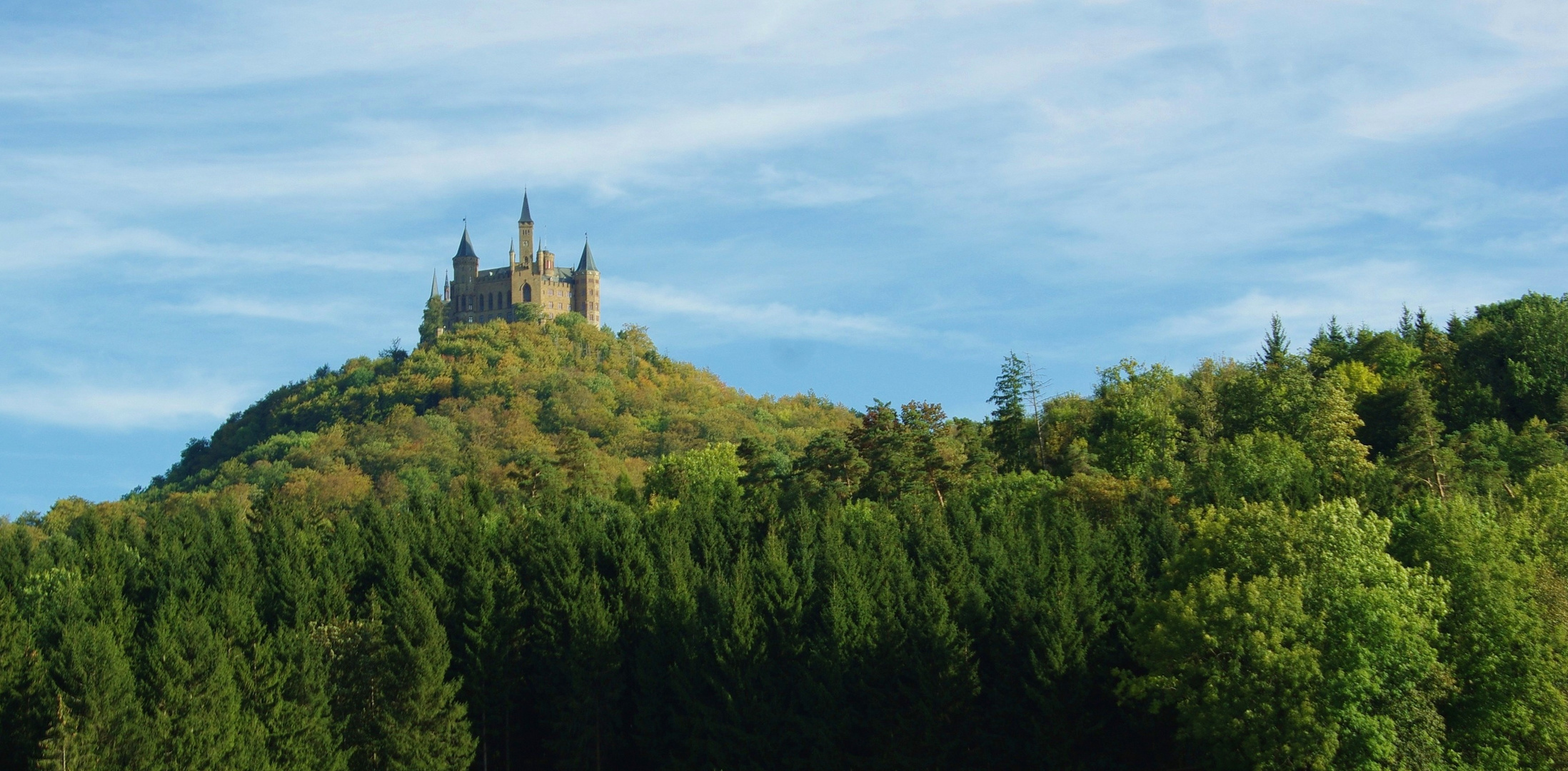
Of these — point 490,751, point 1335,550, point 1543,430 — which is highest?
point 1543,430

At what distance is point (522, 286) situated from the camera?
192 metres

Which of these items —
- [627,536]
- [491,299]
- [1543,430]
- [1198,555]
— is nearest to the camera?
[1198,555]

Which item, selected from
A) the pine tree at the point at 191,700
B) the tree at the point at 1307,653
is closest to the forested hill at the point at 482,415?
the pine tree at the point at 191,700

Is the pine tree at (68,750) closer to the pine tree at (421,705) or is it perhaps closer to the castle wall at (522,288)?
the pine tree at (421,705)

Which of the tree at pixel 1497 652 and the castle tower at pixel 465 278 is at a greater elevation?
the castle tower at pixel 465 278

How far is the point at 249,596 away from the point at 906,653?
27560 millimetres

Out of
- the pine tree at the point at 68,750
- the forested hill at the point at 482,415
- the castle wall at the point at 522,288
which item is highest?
the castle wall at the point at 522,288

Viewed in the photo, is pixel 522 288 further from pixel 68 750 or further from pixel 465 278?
pixel 68 750

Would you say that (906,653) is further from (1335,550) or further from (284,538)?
(284,538)

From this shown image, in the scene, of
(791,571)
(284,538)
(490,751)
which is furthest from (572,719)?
(284,538)

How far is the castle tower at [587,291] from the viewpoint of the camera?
197 metres

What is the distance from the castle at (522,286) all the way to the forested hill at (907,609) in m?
97.7

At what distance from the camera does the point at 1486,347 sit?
9844 centimetres

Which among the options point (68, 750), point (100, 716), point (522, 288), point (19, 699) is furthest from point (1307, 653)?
point (522, 288)
